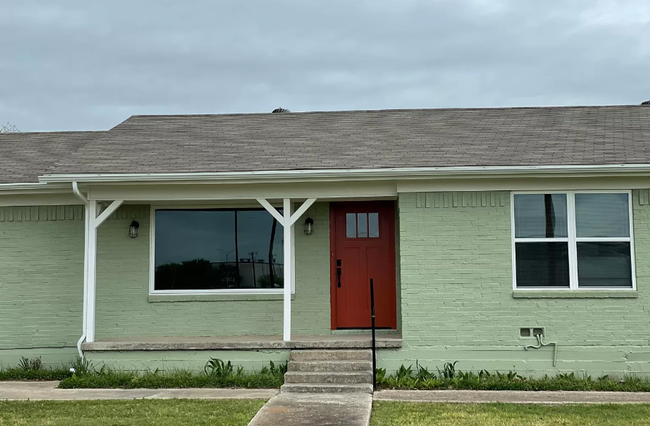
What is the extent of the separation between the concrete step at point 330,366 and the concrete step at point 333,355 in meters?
0.16

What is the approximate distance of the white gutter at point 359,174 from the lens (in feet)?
31.1

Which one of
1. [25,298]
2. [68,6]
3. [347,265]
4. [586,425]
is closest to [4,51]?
[68,6]

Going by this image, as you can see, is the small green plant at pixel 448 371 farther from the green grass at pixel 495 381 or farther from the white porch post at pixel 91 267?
the white porch post at pixel 91 267

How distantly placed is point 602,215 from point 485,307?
2.12 meters

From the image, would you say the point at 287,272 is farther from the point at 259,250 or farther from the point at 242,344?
the point at 259,250

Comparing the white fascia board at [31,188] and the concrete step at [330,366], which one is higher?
the white fascia board at [31,188]

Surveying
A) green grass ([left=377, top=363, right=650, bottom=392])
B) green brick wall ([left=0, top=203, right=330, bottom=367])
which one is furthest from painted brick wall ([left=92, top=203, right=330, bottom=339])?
green grass ([left=377, top=363, right=650, bottom=392])

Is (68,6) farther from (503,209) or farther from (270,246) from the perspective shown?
(503,209)

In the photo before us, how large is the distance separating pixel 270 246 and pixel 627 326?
544 centimetres

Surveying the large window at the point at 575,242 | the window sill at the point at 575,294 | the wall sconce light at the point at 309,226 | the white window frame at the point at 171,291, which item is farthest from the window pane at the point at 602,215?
the white window frame at the point at 171,291

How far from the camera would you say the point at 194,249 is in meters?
11.3

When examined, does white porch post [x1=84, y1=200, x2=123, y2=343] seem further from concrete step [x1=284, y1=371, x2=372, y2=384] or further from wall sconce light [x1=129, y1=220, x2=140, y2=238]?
concrete step [x1=284, y1=371, x2=372, y2=384]

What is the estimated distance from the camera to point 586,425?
7035 millimetres

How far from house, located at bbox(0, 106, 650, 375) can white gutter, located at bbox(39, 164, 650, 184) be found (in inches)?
1.1
